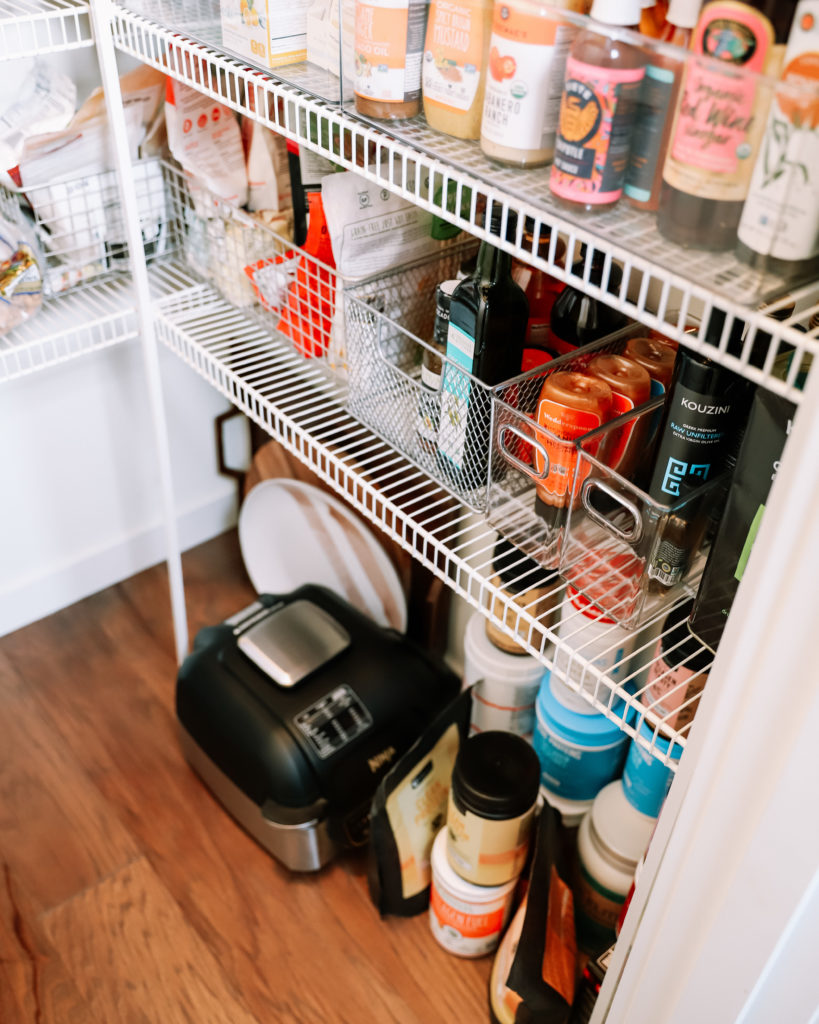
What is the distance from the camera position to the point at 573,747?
127 centimetres

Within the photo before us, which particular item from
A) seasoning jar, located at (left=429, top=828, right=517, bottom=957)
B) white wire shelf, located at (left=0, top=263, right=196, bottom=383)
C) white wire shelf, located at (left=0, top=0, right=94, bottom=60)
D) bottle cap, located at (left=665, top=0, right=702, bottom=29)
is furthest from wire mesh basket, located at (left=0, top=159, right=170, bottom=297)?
seasoning jar, located at (left=429, top=828, right=517, bottom=957)

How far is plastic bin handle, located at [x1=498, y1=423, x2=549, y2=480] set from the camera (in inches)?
33.7

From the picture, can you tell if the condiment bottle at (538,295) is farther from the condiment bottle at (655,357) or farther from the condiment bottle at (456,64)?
the condiment bottle at (456,64)

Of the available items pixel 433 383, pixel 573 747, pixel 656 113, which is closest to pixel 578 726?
pixel 573 747

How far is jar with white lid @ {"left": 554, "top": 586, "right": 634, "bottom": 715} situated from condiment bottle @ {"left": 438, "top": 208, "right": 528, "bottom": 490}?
17 centimetres

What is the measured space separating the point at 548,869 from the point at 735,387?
67 cm

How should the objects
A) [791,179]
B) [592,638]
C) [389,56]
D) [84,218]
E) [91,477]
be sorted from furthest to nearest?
1. [91,477]
2. [84,218]
3. [592,638]
4. [389,56]
5. [791,179]

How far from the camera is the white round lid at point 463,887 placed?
121cm

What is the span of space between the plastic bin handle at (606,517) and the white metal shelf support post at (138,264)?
72 centimetres

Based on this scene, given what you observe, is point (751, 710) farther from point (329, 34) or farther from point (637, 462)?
point (329, 34)

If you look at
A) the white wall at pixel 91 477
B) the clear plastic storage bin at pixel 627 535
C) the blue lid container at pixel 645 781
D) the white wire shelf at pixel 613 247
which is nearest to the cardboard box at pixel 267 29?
the white wire shelf at pixel 613 247

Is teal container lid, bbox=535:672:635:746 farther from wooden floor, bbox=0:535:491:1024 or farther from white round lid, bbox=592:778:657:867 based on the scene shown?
wooden floor, bbox=0:535:491:1024

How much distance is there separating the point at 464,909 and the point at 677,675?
1.89ft

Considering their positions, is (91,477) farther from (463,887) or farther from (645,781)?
(645,781)
